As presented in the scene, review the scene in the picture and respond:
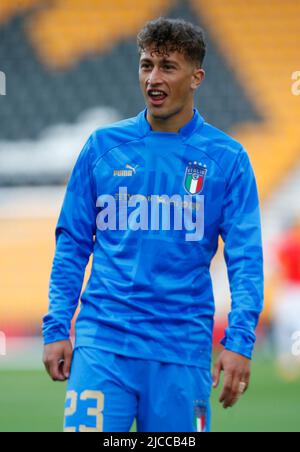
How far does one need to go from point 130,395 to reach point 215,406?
13.4ft

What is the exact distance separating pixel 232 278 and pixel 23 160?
30.6 feet

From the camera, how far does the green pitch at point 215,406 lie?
5.89 m

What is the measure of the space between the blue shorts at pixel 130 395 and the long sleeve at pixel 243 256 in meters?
0.19

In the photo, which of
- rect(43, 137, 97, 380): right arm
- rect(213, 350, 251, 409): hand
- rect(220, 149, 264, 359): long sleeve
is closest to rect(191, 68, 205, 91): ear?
rect(220, 149, 264, 359): long sleeve

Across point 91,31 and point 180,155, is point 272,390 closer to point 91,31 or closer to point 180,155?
point 180,155

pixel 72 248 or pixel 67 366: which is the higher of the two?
pixel 72 248

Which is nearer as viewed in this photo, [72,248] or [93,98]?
[72,248]

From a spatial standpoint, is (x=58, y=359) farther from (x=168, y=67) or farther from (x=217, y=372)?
(x=168, y=67)

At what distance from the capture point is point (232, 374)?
2.72m

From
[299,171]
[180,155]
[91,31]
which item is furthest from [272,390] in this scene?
[91,31]

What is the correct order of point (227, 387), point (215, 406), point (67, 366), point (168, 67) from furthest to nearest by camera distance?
point (215, 406) < point (168, 67) < point (67, 366) < point (227, 387)

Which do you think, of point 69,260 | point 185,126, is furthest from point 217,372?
point 185,126

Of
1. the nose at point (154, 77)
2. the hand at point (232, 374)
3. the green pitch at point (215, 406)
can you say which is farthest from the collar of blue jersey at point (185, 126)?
the green pitch at point (215, 406)

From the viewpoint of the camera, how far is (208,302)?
290cm
